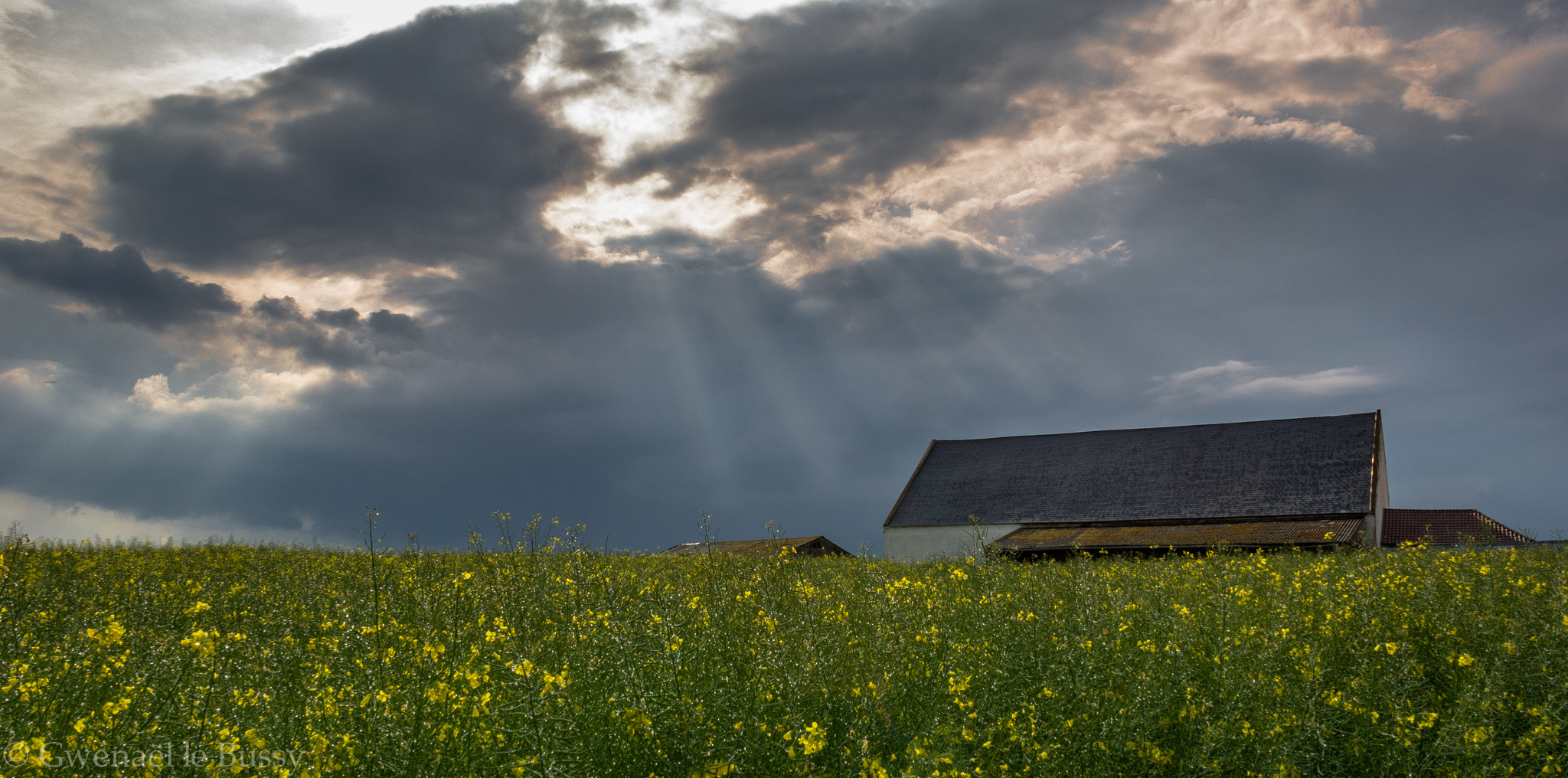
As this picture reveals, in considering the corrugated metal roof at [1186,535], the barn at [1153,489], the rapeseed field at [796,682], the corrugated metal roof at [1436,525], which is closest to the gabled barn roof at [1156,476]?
the barn at [1153,489]

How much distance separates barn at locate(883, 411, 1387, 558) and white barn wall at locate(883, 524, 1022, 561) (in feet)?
0.18

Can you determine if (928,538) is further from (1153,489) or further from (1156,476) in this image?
(1156,476)

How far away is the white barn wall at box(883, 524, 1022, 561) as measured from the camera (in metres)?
37.1

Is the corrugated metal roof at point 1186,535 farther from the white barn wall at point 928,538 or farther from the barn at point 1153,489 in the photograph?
the white barn wall at point 928,538

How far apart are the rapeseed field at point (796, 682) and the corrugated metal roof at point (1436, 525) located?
84.2 feet

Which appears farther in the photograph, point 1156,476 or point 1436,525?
point 1156,476

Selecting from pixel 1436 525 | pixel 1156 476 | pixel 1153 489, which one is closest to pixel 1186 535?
pixel 1153 489

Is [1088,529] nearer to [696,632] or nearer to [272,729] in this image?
[696,632]

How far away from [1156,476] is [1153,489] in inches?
43.8

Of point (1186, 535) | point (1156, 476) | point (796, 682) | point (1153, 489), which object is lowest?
point (1186, 535)

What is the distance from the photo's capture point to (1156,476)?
120ft

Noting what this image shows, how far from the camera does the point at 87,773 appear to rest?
451cm

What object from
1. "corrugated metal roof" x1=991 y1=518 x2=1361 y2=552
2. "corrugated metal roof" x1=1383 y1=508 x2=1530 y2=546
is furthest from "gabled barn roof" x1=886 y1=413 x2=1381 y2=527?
"corrugated metal roof" x1=1383 y1=508 x2=1530 y2=546

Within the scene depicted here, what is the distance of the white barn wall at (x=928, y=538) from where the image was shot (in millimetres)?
37094
